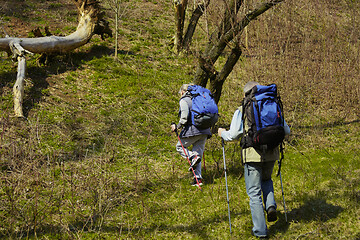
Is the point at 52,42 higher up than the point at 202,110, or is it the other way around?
the point at 52,42

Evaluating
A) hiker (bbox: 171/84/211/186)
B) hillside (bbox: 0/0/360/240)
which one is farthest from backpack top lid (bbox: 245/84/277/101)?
hillside (bbox: 0/0/360/240)

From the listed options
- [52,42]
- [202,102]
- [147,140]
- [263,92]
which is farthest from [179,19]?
[263,92]

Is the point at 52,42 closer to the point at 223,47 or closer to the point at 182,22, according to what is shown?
the point at 182,22

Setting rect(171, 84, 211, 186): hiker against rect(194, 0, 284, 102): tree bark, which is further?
rect(194, 0, 284, 102): tree bark

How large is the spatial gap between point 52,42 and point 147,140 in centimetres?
420

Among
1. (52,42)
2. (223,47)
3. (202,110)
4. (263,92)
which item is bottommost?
(202,110)

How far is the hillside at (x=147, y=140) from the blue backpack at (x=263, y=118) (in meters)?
1.39

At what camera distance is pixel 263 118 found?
13.7 ft

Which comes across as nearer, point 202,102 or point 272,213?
point 272,213

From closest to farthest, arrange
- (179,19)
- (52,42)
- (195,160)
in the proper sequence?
(195,160) → (52,42) → (179,19)

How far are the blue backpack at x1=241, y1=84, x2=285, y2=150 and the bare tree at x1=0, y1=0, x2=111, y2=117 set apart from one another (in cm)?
547

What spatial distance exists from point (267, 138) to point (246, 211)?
1.62m

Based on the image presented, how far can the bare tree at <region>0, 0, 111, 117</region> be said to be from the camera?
7941 mm

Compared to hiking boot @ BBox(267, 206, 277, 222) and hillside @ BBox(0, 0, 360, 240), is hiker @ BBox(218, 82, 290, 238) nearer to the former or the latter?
hiking boot @ BBox(267, 206, 277, 222)
